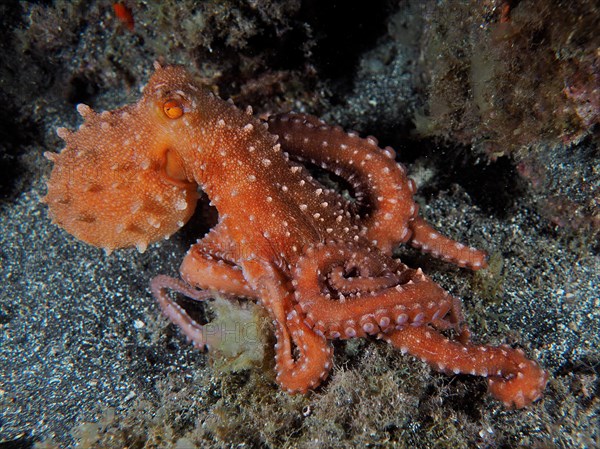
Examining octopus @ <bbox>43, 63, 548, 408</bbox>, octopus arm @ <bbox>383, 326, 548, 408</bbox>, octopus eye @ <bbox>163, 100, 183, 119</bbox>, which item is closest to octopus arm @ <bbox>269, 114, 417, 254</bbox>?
octopus @ <bbox>43, 63, 548, 408</bbox>

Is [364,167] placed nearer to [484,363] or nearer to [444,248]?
[444,248]

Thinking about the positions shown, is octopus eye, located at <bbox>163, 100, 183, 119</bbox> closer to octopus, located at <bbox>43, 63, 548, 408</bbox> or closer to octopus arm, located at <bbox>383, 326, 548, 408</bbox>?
octopus, located at <bbox>43, 63, 548, 408</bbox>

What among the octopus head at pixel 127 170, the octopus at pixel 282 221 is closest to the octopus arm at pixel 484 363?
the octopus at pixel 282 221

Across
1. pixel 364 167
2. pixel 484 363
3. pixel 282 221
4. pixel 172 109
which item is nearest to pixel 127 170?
pixel 172 109

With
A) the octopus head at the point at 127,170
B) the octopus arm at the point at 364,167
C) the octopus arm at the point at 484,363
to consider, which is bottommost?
the octopus head at the point at 127,170

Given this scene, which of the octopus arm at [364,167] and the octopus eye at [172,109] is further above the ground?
the octopus arm at [364,167]

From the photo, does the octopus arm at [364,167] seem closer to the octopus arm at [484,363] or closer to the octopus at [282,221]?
the octopus at [282,221]

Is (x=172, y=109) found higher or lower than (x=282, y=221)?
higher

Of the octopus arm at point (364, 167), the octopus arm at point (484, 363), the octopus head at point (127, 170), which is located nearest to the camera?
the octopus arm at point (484, 363)

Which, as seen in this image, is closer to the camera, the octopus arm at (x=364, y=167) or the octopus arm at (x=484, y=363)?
the octopus arm at (x=484, y=363)
